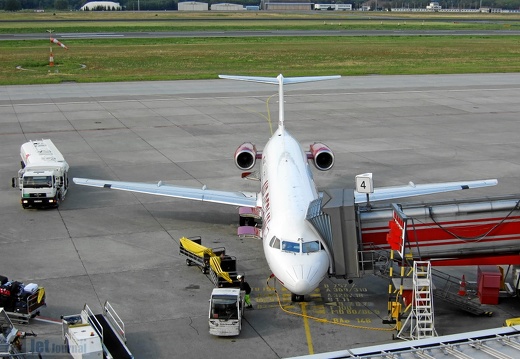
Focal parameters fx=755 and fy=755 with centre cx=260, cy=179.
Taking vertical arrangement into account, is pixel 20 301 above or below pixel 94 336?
below

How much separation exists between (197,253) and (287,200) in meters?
3.79

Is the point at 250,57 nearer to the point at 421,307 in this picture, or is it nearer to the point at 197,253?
the point at 197,253

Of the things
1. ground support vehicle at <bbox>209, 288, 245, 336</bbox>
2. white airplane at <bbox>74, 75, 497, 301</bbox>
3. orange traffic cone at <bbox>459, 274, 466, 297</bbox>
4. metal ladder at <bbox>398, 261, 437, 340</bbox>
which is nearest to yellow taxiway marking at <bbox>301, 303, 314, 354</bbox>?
white airplane at <bbox>74, 75, 497, 301</bbox>

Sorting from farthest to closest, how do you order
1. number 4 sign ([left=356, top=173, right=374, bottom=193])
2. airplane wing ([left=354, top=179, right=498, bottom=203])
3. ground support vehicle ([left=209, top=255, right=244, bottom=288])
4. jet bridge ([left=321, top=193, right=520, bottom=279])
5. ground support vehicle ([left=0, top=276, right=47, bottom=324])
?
airplane wing ([left=354, top=179, right=498, bottom=203])
ground support vehicle ([left=209, top=255, right=244, bottom=288])
number 4 sign ([left=356, top=173, right=374, bottom=193])
jet bridge ([left=321, top=193, right=520, bottom=279])
ground support vehicle ([left=0, top=276, right=47, bottom=324])

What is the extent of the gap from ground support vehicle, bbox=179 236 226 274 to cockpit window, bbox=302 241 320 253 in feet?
14.2

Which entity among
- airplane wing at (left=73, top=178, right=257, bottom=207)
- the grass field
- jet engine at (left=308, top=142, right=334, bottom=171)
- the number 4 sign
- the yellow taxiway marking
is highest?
the grass field

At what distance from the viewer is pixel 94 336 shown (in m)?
18.1

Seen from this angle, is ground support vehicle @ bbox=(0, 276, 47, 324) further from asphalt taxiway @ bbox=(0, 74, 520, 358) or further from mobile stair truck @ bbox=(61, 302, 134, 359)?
mobile stair truck @ bbox=(61, 302, 134, 359)

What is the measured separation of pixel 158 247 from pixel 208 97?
120ft

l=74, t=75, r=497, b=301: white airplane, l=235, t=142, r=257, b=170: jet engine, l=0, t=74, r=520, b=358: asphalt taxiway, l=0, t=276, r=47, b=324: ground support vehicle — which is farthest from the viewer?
l=235, t=142, r=257, b=170: jet engine

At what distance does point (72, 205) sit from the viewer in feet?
109

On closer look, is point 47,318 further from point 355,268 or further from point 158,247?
point 355,268

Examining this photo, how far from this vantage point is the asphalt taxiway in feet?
70.2

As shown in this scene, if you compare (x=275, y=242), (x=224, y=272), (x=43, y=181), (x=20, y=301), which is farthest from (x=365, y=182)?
(x=43, y=181)
